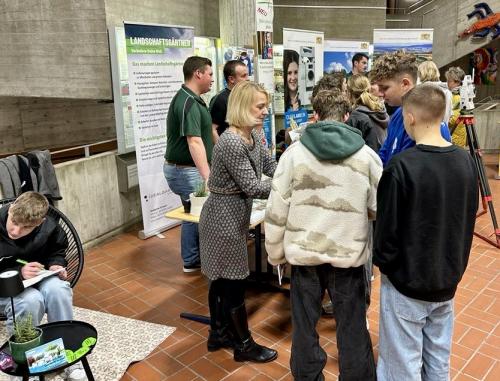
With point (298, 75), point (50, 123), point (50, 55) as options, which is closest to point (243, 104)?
point (298, 75)

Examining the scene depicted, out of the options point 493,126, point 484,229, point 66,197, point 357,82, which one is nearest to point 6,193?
point 66,197

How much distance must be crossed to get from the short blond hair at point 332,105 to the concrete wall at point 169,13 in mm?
4396

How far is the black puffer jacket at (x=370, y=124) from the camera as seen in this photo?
117 inches

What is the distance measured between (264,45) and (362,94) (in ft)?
7.65

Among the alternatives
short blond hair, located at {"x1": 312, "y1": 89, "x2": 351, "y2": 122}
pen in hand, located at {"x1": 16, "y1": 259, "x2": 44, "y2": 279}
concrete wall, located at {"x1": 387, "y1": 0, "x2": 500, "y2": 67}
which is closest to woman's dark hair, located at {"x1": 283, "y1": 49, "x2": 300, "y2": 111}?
short blond hair, located at {"x1": 312, "y1": 89, "x2": 351, "y2": 122}

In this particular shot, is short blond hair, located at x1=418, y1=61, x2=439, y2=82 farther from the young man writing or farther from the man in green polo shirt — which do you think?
the young man writing

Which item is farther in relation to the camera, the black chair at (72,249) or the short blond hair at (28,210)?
the black chair at (72,249)

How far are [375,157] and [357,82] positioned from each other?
5.01ft

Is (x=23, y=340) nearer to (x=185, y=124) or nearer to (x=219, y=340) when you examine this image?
(x=219, y=340)

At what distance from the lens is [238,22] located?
6.41m

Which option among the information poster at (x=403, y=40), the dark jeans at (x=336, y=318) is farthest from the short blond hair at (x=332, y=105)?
the information poster at (x=403, y=40)

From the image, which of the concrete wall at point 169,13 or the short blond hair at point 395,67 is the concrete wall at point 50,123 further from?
the short blond hair at point 395,67

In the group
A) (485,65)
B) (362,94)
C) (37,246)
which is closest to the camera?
(37,246)

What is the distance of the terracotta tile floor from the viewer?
2.55 m
